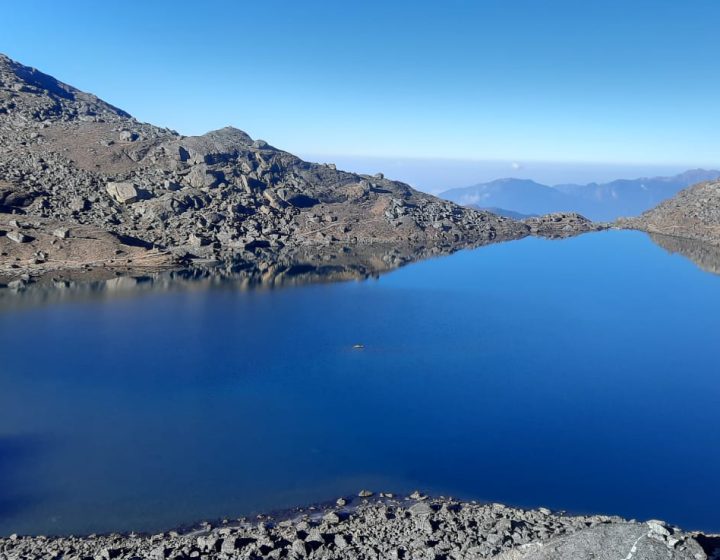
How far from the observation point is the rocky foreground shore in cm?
1808

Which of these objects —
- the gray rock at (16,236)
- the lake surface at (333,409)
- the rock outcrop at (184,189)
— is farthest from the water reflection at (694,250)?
the gray rock at (16,236)

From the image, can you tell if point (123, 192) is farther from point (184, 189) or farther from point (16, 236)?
point (16, 236)

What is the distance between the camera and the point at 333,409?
30.8m

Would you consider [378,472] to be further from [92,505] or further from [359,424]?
[92,505]

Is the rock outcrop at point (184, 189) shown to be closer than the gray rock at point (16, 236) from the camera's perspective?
No

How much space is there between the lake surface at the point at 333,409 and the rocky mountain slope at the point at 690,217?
62091 mm

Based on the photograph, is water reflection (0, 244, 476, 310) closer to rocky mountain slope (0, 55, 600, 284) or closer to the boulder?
rocky mountain slope (0, 55, 600, 284)

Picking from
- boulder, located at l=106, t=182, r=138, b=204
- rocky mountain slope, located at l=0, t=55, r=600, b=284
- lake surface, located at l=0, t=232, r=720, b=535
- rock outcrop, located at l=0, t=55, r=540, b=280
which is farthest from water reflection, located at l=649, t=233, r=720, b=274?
boulder, located at l=106, t=182, r=138, b=204

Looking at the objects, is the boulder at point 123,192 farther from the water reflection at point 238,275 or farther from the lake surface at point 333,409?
the lake surface at point 333,409

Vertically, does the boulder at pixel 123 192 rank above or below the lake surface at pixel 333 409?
above

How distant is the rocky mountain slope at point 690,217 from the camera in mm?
104688

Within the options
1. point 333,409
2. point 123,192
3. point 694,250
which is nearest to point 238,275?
point 123,192

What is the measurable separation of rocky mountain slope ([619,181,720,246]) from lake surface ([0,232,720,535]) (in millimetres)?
62091

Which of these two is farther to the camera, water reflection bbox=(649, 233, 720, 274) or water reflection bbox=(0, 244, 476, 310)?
water reflection bbox=(649, 233, 720, 274)
